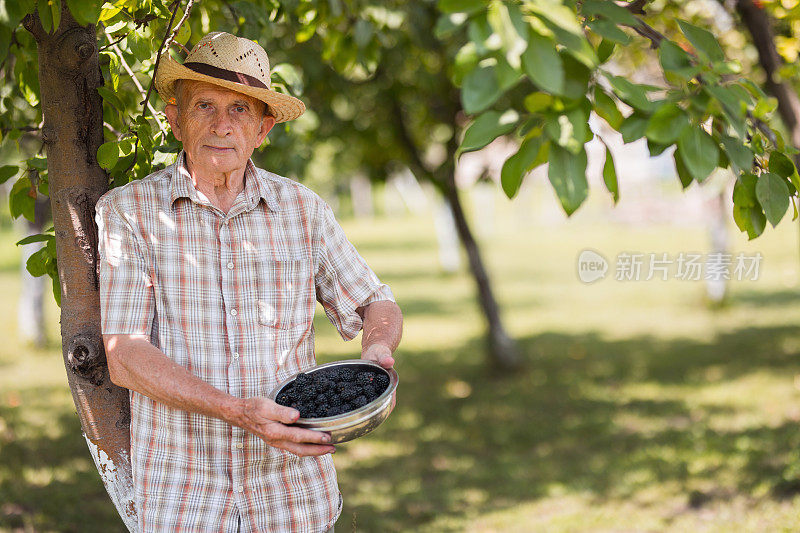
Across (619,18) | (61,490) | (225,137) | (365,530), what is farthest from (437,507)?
(619,18)

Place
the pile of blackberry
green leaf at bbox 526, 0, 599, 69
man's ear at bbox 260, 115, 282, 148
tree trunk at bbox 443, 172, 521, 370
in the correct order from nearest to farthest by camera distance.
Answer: green leaf at bbox 526, 0, 599, 69
the pile of blackberry
man's ear at bbox 260, 115, 282, 148
tree trunk at bbox 443, 172, 521, 370

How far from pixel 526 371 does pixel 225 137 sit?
663 cm

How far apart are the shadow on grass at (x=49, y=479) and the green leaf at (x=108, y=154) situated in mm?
2699

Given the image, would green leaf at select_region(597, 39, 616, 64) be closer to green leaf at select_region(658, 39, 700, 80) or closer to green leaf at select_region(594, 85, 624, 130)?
green leaf at select_region(658, 39, 700, 80)

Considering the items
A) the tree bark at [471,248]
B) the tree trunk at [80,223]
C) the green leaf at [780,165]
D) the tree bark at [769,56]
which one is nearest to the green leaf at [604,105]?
the green leaf at [780,165]

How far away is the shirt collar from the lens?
6.81 feet

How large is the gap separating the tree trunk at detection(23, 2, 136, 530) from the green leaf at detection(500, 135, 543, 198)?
138 centimetres

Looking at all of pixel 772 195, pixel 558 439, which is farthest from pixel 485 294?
pixel 772 195

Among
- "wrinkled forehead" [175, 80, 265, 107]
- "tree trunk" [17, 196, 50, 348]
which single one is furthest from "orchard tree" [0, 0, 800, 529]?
"tree trunk" [17, 196, 50, 348]

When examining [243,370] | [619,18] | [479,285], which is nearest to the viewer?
[619,18]

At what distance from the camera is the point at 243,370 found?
208 cm

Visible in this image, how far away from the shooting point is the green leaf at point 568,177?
1.35 metres

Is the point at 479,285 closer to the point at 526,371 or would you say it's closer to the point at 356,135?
the point at 526,371

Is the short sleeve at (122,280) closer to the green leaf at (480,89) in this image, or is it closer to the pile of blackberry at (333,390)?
the pile of blackberry at (333,390)
